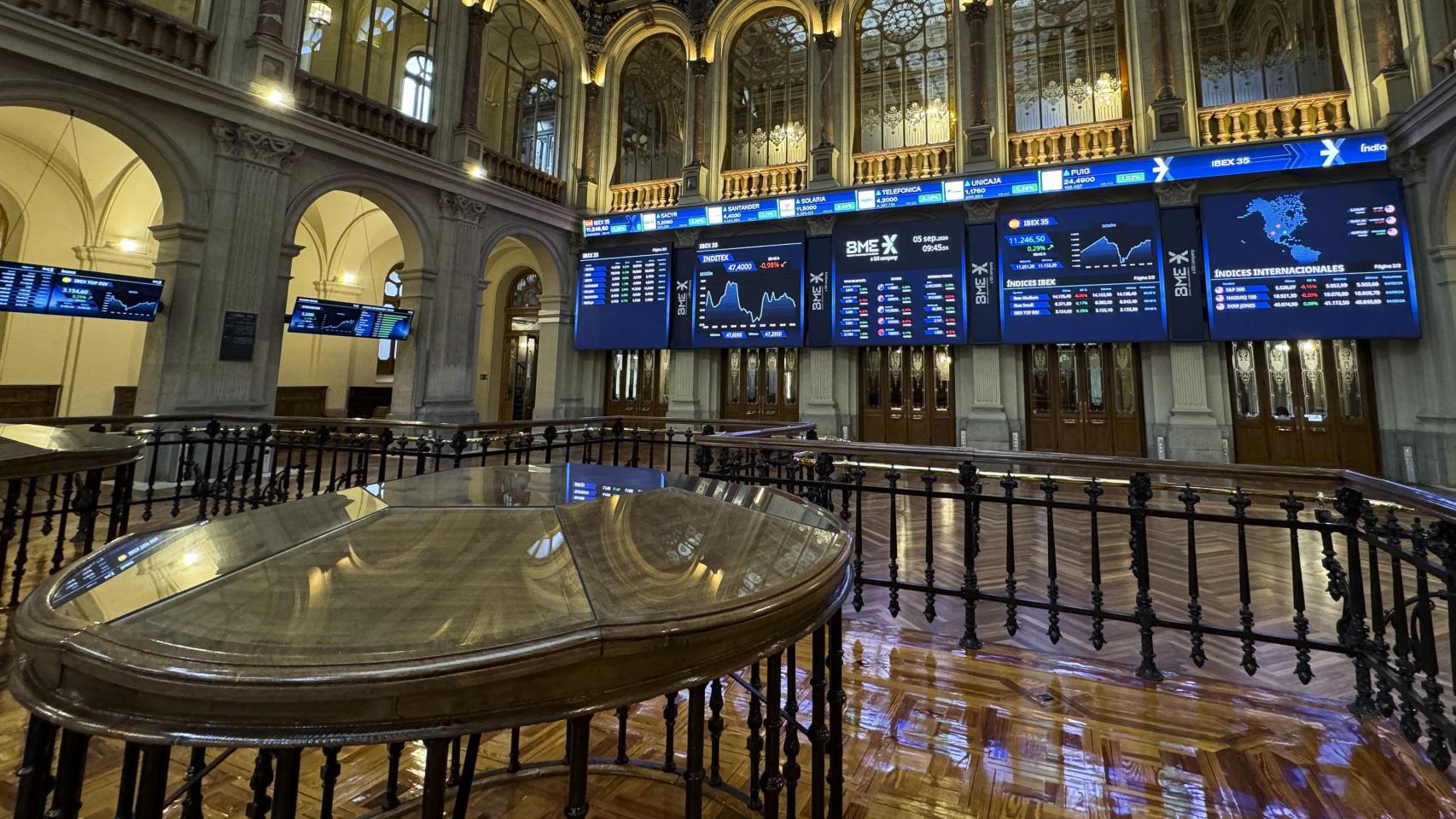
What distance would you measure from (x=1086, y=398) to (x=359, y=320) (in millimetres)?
11455

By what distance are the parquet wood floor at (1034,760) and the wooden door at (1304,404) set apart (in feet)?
24.1

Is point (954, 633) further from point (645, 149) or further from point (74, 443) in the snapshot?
point (645, 149)

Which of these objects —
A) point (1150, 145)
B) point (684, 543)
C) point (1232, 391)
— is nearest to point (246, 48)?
point (684, 543)

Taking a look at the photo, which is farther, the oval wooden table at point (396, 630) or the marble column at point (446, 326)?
the marble column at point (446, 326)

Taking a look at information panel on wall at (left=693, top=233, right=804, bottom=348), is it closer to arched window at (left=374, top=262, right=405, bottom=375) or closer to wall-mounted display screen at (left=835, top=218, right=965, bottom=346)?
wall-mounted display screen at (left=835, top=218, right=965, bottom=346)

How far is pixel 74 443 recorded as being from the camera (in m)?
2.58

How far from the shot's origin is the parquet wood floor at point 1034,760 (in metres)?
1.78

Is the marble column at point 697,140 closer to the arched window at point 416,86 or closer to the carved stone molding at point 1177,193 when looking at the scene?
the arched window at point 416,86

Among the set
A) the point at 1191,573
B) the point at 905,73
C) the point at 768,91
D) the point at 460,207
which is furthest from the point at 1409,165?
the point at 460,207

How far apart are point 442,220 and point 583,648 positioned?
10413 millimetres

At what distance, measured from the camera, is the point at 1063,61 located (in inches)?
380

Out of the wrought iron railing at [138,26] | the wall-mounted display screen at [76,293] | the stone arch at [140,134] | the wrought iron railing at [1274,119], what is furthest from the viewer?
the wrought iron railing at [1274,119]

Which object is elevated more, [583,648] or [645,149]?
[645,149]

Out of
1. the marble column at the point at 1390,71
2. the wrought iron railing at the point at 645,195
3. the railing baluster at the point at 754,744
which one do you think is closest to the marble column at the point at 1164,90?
the marble column at the point at 1390,71
